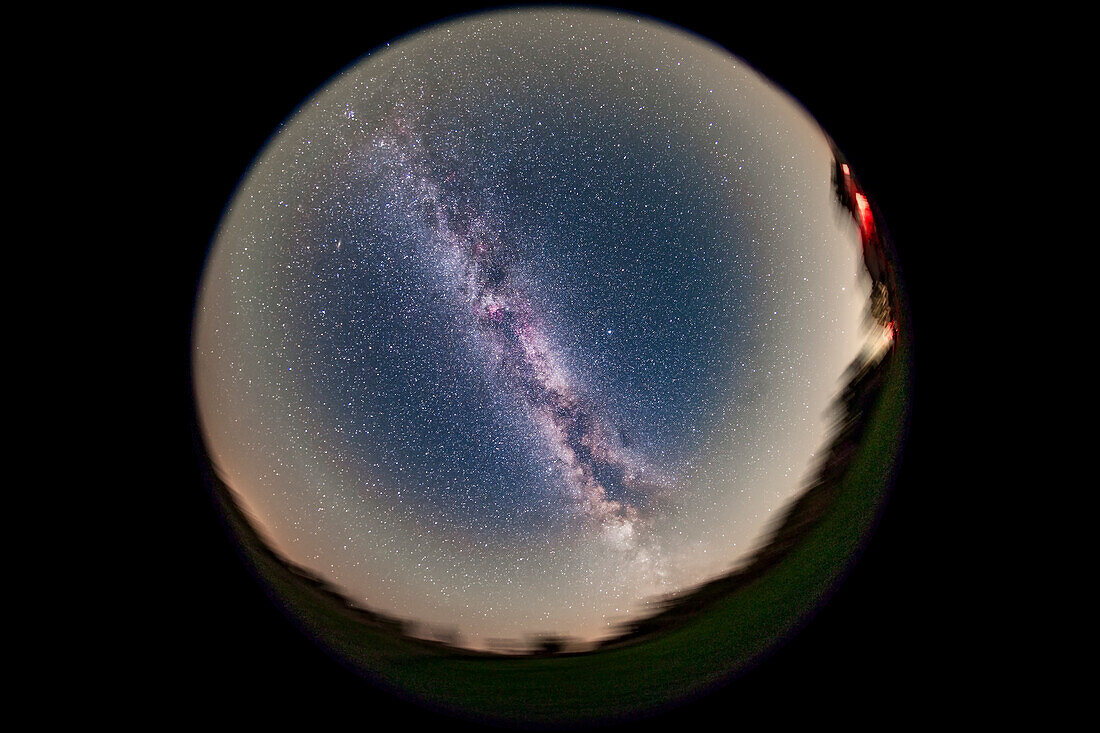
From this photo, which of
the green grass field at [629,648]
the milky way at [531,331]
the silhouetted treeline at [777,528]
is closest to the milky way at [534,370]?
the milky way at [531,331]

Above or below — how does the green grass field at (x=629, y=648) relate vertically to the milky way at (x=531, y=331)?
below

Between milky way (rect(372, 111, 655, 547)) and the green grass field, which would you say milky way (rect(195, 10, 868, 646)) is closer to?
milky way (rect(372, 111, 655, 547))

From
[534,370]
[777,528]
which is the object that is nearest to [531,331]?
[534,370]

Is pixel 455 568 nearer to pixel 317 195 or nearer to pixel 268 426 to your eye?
pixel 268 426

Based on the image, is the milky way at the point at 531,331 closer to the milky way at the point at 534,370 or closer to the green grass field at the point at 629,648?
the milky way at the point at 534,370

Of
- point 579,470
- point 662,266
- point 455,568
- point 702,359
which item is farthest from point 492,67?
point 455,568

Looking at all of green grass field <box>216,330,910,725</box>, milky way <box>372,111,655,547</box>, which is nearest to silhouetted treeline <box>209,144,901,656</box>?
green grass field <box>216,330,910,725</box>
